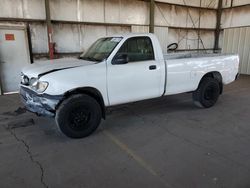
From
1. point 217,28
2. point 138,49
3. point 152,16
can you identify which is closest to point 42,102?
point 138,49

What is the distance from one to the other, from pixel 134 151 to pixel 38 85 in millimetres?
1891

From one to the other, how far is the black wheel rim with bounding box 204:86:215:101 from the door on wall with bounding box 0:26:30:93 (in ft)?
19.4

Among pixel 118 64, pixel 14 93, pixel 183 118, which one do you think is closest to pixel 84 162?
pixel 118 64

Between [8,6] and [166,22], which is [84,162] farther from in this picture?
[166,22]

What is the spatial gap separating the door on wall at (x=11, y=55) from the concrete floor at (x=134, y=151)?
7.96 ft

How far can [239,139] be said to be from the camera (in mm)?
3732

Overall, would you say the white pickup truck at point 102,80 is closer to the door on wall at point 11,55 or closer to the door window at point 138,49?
the door window at point 138,49

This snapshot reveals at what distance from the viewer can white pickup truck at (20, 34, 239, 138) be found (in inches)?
137

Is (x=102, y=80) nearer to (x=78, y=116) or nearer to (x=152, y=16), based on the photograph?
(x=78, y=116)

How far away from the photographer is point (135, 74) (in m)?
4.12

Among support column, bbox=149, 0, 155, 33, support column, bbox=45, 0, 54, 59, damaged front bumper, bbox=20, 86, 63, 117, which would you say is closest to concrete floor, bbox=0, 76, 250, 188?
damaged front bumper, bbox=20, 86, 63, 117

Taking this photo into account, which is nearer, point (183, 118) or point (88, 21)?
point (183, 118)

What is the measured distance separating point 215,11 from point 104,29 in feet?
25.6

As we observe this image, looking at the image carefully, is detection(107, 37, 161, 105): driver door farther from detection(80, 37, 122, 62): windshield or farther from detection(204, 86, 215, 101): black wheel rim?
detection(204, 86, 215, 101): black wheel rim
